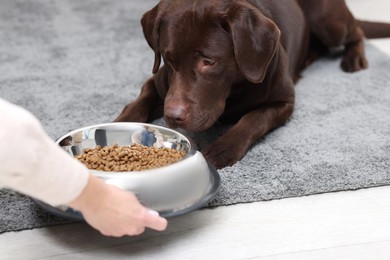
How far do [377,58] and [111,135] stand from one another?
1.60m

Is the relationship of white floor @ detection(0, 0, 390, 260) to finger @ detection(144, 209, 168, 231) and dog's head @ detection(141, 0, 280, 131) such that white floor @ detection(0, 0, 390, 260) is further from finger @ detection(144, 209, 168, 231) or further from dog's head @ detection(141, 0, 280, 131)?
dog's head @ detection(141, 0, 280, 131)

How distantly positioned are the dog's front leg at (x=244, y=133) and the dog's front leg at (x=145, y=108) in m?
0.34

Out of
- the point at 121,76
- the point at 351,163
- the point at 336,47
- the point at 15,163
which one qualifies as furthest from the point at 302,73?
the point at 15,163

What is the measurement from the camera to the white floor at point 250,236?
4.20 feet

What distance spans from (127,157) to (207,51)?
1.33 feet

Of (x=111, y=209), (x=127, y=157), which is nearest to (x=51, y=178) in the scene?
(x=111, y=209)

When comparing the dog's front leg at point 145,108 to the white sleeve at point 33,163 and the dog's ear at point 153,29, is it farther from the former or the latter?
the white sleeve at point 33,163

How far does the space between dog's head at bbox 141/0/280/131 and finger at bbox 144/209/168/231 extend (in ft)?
1.56

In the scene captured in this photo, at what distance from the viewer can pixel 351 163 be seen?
5.44 ft

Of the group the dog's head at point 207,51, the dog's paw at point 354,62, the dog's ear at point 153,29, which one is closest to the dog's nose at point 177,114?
the dog's head at point 207,51

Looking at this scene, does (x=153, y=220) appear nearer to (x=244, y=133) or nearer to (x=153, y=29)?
(x=244, y=133)

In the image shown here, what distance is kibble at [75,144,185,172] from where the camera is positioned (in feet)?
4.61

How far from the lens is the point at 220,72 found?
1.66m

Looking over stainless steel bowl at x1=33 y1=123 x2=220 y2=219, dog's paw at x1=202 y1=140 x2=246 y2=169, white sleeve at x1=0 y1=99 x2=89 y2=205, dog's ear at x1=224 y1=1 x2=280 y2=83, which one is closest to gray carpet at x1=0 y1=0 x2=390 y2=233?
dog's paw at x1=202 y1=140 x2=246 y2=169
